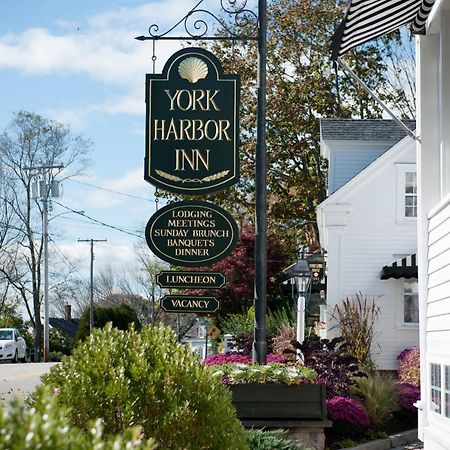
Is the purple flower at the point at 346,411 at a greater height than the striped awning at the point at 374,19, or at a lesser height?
lesser

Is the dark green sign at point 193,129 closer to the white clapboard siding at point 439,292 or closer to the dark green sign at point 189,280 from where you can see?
the dark green sign at point 189,280

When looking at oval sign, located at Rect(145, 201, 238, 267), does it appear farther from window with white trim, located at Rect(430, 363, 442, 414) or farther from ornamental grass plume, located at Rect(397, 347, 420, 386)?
ornamental grass plume, located at Rect(397, 347, 420, 386)

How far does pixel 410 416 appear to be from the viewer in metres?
16.3

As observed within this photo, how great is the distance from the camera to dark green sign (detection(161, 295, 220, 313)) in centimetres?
1277

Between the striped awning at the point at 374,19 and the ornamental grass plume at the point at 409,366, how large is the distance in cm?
1009

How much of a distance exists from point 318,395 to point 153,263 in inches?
1926

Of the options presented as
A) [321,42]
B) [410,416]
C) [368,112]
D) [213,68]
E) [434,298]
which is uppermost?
[321,42]

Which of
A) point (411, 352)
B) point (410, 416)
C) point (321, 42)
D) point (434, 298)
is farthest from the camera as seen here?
point (321, 42)

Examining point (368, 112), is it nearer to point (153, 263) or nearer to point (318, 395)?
point (153, 263)

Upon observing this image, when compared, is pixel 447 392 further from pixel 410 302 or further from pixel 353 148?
pixel 353 148

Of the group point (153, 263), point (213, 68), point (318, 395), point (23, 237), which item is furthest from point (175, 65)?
point (153, 263)

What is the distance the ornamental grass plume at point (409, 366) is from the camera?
66.5 feet

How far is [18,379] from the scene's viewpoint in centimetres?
2675

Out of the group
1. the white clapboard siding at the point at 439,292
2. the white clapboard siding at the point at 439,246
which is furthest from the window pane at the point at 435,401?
the white clapboard siding at the point at 439,246
